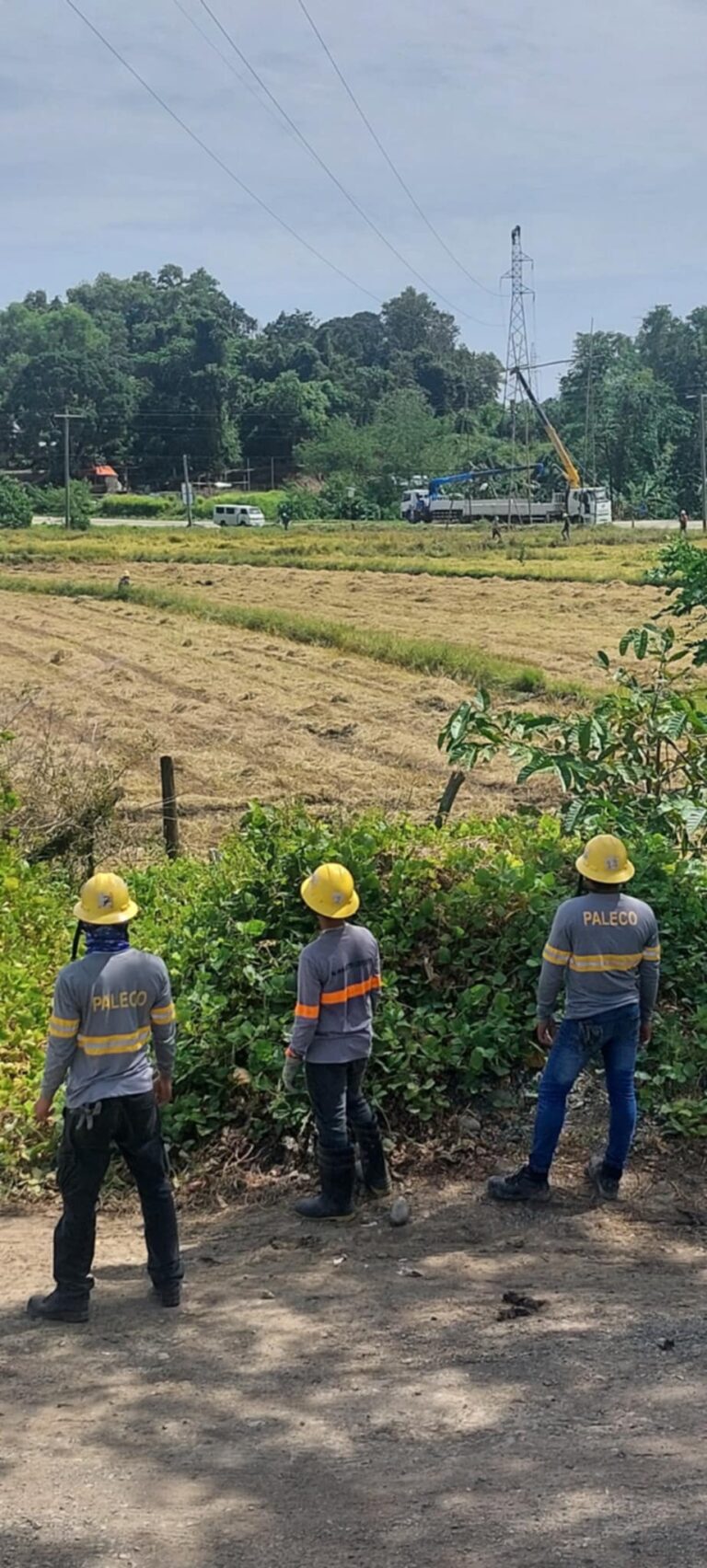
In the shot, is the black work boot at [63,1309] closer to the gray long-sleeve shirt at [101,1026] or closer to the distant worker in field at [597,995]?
the gray long-sleeve shirt at [101,1026]

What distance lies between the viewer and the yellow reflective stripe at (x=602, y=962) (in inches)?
245

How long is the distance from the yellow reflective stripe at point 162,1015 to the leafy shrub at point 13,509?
77431 mm

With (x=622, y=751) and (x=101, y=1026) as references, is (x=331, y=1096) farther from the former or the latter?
(x=622, y=751)

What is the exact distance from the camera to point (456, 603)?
128 ft

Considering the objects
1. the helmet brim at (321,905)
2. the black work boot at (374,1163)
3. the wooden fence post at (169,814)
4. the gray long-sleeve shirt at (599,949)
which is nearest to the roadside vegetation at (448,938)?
the black work boot at (374,1163)

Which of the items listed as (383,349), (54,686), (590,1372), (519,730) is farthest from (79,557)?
(383,349)

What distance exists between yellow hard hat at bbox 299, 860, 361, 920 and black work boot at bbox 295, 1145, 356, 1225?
1.03 metres

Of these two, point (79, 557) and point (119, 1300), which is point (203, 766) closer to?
point (119, 1300)

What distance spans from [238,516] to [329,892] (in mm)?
76920

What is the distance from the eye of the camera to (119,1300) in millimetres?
5801

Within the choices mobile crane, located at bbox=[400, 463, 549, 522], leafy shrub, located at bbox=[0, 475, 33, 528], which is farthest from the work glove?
leafy shrub, located at bbox=[0, 475, 33, 528]

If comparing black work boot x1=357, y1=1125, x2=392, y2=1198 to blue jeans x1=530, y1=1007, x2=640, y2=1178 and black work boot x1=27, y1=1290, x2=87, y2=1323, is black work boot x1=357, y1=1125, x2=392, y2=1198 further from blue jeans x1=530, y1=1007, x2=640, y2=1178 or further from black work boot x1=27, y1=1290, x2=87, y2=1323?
black work boot x1=27, y1=1290, x2=87, y2=1323

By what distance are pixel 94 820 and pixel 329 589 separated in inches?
1224

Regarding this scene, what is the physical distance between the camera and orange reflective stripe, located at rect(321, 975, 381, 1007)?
6203 mm
